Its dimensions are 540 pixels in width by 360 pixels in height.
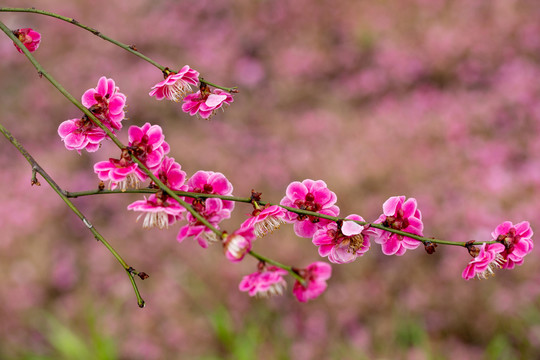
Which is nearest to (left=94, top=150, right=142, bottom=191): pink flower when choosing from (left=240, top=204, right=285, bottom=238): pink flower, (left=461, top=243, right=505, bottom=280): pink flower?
(left=240, top=204, right=285, bottom=238): pink flower

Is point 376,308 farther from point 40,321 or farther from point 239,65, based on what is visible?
point 239,65

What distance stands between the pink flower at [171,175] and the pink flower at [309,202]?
0.21 metres

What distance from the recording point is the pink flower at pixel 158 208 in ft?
2.69

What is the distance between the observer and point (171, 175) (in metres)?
0.93

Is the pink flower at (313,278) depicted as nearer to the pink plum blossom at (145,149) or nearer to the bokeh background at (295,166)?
the pink plum blossom at (145,149)

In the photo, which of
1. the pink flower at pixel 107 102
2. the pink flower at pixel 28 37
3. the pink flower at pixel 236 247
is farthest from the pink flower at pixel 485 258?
the pink flower at pixel 28 37

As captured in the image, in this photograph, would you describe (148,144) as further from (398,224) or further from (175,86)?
(398,224)

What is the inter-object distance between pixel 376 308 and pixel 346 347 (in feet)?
1.50

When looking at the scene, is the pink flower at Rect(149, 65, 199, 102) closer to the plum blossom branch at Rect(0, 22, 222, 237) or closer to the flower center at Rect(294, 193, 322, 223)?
the plum blossom branch at Rect(0, 22, 222, 237)

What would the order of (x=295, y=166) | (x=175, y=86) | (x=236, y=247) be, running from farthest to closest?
1. (x=295, y=166)
2. (x=175, y=86)
3. (x=236, y=247)

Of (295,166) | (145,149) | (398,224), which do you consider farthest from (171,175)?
(295,166)

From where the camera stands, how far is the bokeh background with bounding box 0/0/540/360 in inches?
120

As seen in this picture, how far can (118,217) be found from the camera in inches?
173

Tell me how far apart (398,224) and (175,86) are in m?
0.54
